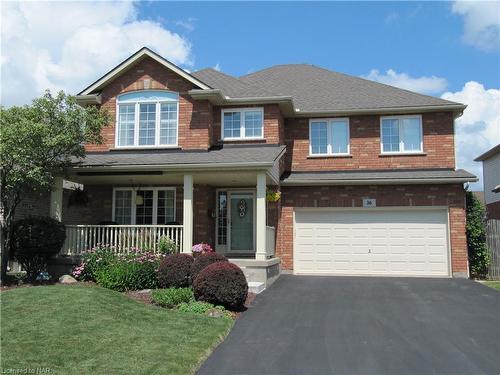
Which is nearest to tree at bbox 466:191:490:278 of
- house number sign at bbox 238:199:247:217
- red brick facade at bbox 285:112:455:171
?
red brick facade at bbox 285:112:455:171

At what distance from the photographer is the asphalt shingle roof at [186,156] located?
49.2 feet

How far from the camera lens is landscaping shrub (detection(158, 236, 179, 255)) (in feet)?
48.3

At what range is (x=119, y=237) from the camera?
15133 millimetres

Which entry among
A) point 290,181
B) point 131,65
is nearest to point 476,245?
point 290,181

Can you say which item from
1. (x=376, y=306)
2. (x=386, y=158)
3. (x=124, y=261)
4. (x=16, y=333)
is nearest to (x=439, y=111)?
(x=386, y=158)

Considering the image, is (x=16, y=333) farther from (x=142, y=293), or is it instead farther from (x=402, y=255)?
(x=402, y=255)

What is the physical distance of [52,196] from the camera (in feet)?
51.0

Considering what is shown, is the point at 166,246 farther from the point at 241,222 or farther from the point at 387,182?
the point at 387,182

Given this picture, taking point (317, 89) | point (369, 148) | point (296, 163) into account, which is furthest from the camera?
point (317, 89)

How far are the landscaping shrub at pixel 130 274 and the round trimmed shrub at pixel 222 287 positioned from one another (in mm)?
2223

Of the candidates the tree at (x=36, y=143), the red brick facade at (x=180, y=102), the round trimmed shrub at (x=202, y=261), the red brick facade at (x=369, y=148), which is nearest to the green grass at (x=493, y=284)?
the red brick facade at (x=369, y=148)

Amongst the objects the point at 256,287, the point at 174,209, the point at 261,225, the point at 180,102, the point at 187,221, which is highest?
the point at 180,102

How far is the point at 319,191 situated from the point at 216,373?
461 inches

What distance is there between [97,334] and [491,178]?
27.1 metres
